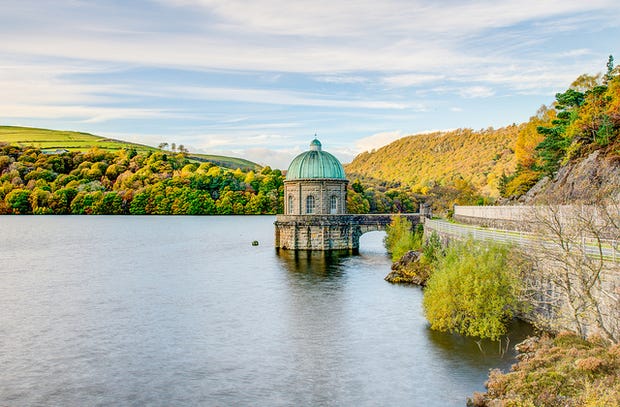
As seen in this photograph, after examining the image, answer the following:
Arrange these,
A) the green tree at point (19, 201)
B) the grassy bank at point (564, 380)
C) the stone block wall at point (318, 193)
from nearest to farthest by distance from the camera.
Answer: the grassy bank at point (564, 380) → the stone block wall at point (318, 193) → the green tree at point (19, 201)

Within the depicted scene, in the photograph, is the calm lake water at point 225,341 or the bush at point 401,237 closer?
the calm lake water at point 225,341

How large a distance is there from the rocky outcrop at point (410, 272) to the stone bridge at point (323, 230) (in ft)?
66.0

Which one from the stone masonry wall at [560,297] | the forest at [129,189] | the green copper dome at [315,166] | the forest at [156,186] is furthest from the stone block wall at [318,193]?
the forest at [129,189]

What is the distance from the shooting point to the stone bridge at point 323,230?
6812cm

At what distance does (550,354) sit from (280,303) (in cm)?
2102

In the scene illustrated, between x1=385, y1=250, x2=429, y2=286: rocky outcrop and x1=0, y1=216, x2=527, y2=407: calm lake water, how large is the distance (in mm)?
1383

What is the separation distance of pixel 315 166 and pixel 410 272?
27.5 metres

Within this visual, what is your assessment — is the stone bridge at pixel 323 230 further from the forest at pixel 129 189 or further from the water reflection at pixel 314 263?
the forest at pixel 129 189

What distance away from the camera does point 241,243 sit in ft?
273

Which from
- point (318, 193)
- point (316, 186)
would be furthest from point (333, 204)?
point (316, 186)

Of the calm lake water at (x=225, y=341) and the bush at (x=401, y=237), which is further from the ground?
the bush at (x=401, y=237)

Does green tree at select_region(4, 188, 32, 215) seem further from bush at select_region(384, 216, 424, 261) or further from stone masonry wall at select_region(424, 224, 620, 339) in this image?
stone masonry wall at select_region(424, 224, 620, 339)

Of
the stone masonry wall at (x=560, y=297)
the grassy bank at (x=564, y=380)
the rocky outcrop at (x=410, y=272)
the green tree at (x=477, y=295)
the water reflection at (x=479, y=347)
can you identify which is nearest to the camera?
the grassy bank at (x=564, y=380)

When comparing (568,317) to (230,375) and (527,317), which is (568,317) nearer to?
(527,317)
